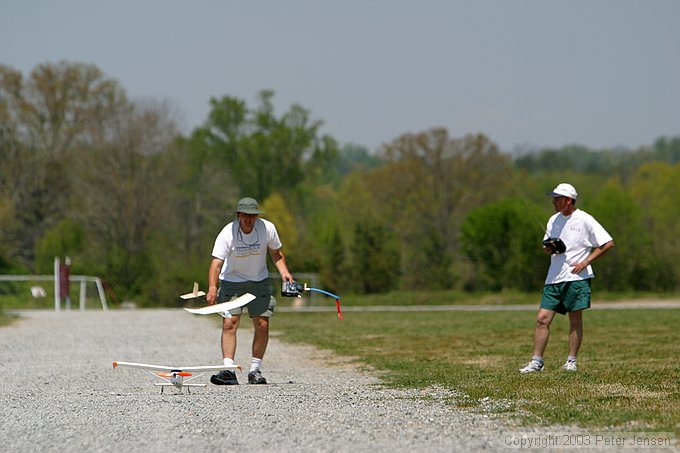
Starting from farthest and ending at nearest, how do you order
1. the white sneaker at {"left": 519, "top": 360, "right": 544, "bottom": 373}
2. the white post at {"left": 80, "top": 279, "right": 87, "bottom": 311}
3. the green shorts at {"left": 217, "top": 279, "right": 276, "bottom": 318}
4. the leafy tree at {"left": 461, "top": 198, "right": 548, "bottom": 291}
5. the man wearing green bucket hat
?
the leafy tree at {"left": 461, "top": 198, "right": 548, "bottom": 291}
the white post at {"left": 80, "top": 279, "right": 87, "bottom": 311}
the white sneaker at {"left": 519, "top": 360, "right": 544, "bottom": 373}
the green shorts at {"left": 217, "top": 279, "right": 276, "bottom": 318}
the man wearing green bucket hat

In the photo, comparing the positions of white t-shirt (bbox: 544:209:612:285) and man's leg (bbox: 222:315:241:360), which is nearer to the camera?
man's leg (bbox: 222:315:241:360)

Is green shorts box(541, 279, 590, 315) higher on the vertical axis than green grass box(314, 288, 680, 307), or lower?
higher

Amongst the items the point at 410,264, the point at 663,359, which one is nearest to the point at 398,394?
the point at 663,359

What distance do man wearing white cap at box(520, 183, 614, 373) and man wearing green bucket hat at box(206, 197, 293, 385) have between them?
9.56 feet

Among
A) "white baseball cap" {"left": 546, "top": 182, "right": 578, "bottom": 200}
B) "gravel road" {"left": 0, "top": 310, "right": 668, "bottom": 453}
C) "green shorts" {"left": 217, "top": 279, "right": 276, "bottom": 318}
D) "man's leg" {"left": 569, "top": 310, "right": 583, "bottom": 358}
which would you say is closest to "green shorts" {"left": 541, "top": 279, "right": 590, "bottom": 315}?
"man's leg" {"left": 569, "top": 310, "right": 583, "bottom": 358}

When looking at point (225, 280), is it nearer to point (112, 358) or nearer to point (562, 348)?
point (112, 358)

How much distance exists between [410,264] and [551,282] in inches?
1669

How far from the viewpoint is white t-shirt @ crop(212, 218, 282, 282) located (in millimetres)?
11656

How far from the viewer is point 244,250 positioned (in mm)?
11703

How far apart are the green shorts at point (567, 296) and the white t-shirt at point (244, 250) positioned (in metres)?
3.11

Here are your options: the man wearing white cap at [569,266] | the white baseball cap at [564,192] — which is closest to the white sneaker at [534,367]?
the man wearing white cap at [569,266]

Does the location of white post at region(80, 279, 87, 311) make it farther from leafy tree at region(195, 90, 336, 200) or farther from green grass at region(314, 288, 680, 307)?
leafy tree at region(195, 90, 336, 200)

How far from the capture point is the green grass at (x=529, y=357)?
27.4 ft

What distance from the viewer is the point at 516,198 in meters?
56.5
